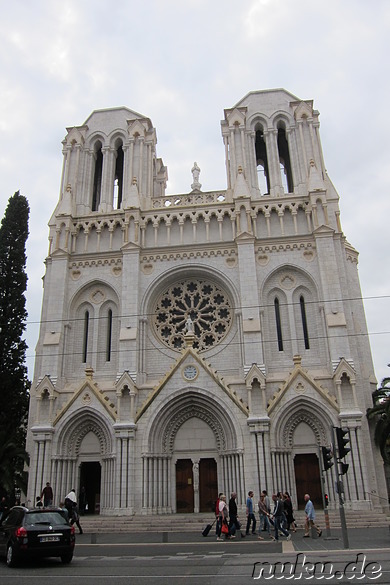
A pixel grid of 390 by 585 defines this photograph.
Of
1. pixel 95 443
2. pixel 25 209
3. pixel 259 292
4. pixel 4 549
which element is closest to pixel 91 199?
pixel 25 209

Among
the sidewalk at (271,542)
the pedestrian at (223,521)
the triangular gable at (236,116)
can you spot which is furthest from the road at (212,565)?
the triangular gable at (236,116)

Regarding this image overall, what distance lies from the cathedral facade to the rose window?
0.30ft

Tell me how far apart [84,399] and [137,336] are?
444 cm

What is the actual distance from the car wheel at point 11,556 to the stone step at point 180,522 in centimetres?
1017

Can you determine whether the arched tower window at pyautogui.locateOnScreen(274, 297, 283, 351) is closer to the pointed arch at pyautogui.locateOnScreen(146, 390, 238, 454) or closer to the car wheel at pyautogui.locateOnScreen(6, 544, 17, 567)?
the pointed arch at pyautogui.locateOnScreen(146, 390, 238, 454)

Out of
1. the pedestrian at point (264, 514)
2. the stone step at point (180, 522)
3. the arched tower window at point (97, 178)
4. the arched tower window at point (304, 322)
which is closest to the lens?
the pedestrian at point (264, 514)

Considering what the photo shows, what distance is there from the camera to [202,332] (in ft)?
96.9

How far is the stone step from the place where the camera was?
21453 mm

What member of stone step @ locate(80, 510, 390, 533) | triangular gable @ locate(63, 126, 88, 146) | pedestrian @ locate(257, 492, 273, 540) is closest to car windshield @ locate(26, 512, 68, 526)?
pedestrian @ locate(257, 492, 273, 540)

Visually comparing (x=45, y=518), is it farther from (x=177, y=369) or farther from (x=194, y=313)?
(x=194, y=313)

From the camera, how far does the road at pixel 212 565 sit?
9.62m

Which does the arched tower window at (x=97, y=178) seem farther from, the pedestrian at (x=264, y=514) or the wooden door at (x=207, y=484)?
the pedestrian at (x=264, y=514)

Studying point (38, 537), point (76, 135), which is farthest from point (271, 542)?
point (76, 135)

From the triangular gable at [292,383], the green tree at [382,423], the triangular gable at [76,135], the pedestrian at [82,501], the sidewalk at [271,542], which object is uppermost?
the triangular gable at [76,135]
